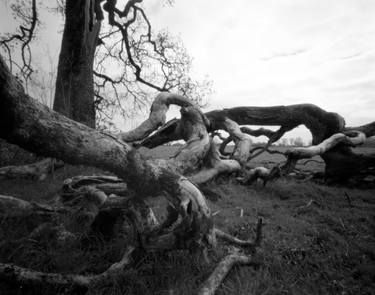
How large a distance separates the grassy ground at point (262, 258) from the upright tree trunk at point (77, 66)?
10.4 feet

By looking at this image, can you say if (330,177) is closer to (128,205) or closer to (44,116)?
(128,205)

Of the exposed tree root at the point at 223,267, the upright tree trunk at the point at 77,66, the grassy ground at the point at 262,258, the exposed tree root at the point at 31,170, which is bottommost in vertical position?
the grassy ground at the point at 262,258

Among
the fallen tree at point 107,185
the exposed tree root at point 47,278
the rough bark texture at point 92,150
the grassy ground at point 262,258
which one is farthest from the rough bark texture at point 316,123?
the exposed tree root at point 47,278

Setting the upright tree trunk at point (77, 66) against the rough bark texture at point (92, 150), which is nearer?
the rough bark texture at point (92, 150)

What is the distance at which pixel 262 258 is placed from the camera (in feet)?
9.13

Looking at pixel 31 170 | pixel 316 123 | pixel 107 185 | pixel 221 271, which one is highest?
pixel 316 123

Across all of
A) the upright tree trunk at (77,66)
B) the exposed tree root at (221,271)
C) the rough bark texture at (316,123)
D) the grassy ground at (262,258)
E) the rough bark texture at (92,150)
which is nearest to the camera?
the rough bark texture at (92,150)

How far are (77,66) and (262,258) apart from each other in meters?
7.40

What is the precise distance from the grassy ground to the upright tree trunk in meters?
3.15

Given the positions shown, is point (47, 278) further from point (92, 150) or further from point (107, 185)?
point (107, 185)

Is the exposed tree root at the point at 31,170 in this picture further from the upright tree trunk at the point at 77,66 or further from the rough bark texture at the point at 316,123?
the rough bark texture at the point at 316,123

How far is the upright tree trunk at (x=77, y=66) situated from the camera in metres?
6.84

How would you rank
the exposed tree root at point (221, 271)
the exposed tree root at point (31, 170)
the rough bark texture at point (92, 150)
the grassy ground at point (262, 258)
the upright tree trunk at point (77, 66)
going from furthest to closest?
the upright tree trunk at point (77, 66) < the exposed tree root at point (31, 170) < the grassy ground at point (262, 258) < the exposed tree root at point (221, 271) < the rough bark texture at point (92, 150)

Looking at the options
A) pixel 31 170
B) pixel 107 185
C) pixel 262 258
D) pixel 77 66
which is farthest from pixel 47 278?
pixel 77 66
